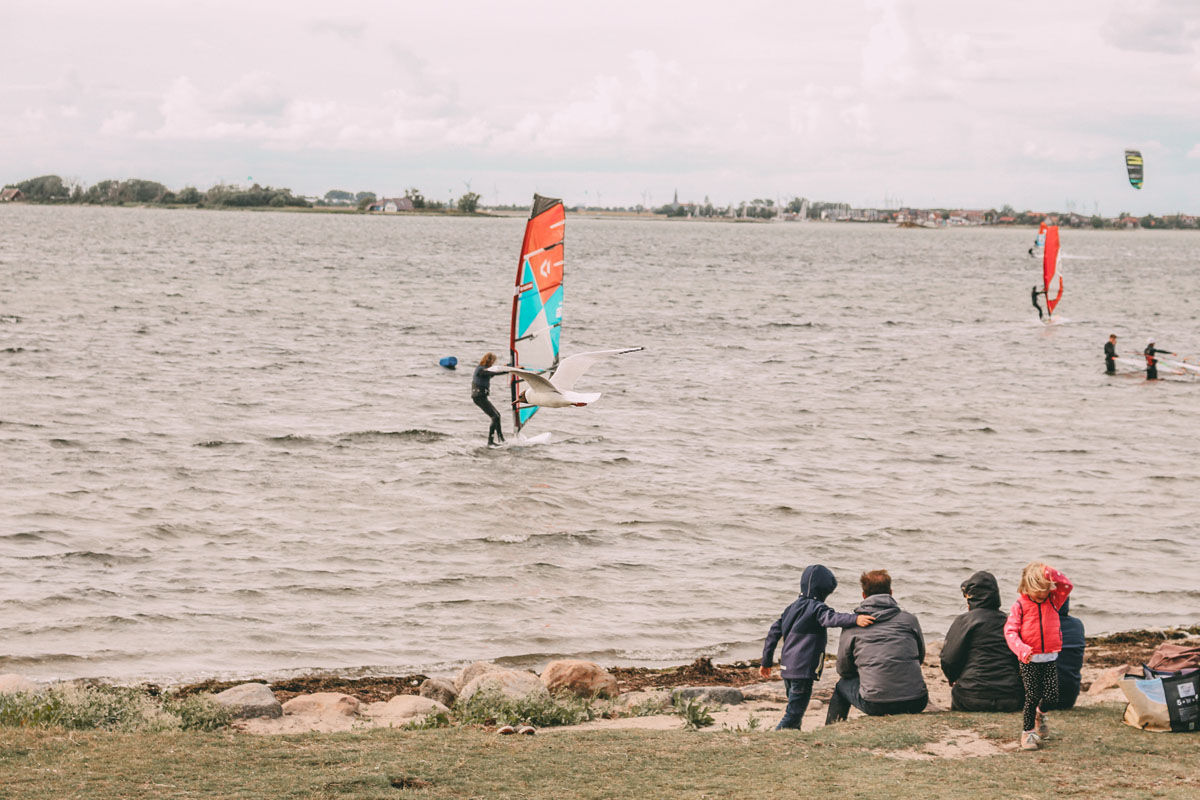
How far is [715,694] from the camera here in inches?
393

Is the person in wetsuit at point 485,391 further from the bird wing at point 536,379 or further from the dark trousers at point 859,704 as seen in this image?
the dark trousers at point 859,704

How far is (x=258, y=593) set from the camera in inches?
529

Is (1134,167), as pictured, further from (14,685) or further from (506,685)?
(14,685)

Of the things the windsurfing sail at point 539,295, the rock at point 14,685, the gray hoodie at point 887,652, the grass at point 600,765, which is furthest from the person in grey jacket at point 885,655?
the windsurfing sail at point 539,295

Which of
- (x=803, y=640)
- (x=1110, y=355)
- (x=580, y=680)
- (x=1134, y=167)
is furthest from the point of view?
(x=1134, y=167)

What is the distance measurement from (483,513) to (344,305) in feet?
123

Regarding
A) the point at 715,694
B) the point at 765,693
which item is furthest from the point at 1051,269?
the point at 715,694

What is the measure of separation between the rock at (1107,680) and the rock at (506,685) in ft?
14.9

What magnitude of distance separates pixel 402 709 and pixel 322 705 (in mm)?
664

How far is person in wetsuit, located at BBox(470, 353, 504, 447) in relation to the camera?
21.3 metres

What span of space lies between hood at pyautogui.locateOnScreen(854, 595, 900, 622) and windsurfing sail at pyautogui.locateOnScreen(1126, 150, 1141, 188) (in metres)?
54.4

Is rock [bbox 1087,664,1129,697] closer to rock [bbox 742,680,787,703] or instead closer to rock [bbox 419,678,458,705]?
rock [bbox 742,680,787,703]

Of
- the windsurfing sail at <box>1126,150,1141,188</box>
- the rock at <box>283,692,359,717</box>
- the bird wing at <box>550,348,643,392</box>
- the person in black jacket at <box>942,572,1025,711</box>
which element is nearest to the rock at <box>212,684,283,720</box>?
the rock at <box>283,692,359,717</box>

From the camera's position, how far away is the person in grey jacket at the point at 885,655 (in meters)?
8.19
